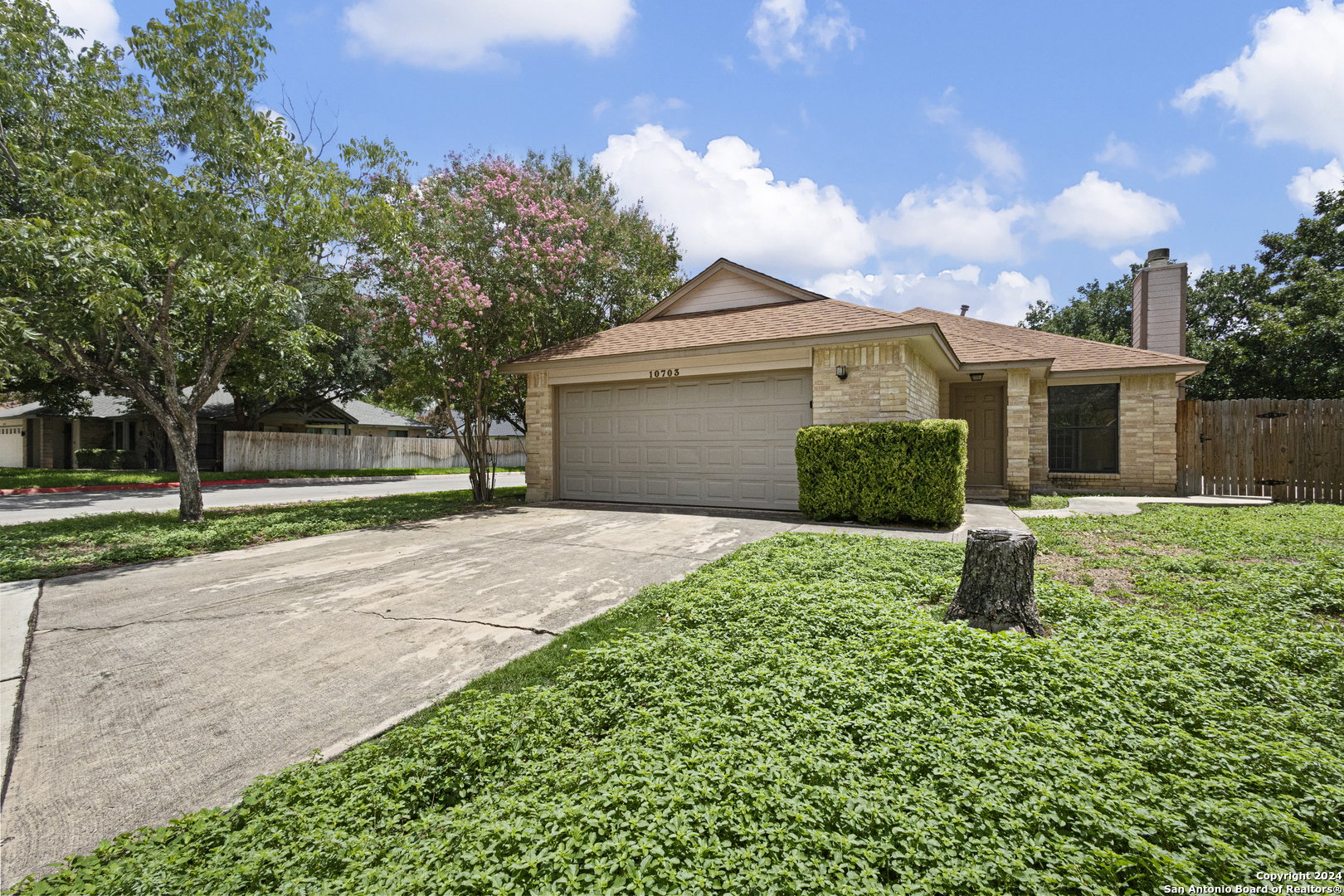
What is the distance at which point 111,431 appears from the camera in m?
27.4

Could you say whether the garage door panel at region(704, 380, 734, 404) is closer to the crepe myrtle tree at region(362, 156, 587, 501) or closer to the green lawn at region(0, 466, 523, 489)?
the crepe myrtle tree at region(362, 156, 587, 501)

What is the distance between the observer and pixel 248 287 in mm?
8906

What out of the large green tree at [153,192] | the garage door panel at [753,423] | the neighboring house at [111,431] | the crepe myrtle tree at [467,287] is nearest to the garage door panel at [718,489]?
the garage door panel at [753,423]

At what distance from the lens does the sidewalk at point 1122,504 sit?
9.85 meters

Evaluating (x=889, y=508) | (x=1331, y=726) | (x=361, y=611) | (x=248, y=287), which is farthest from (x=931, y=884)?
(x=248, y=287)

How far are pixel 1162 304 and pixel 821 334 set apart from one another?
11.7 m

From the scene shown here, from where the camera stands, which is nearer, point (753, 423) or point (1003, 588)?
point (1003, 588)

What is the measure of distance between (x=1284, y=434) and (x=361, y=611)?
656 inches

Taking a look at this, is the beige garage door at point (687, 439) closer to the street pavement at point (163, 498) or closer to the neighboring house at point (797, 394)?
the neighboring house at point (797, 394)

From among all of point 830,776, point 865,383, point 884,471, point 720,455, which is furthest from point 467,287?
point 830,776

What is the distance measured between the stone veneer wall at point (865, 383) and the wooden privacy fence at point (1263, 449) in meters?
7.53

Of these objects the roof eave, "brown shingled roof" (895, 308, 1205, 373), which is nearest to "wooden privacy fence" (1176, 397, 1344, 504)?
"brown shingled roof" (895, 308, 1205, 373)

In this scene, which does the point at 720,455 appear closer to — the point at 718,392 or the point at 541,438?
the point at 718,392

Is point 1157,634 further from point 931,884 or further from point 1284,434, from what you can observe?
point 1284,434
